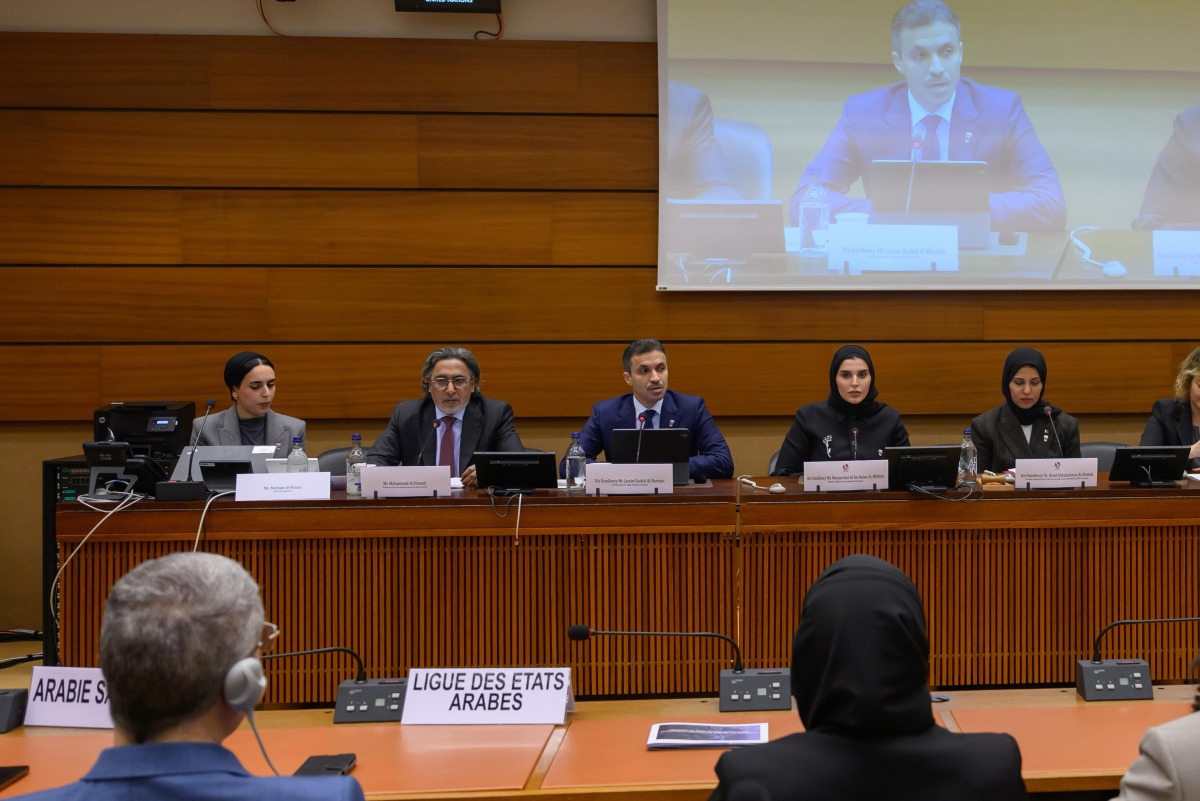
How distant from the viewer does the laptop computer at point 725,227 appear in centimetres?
511

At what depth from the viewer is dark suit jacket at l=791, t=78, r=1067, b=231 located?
510cm

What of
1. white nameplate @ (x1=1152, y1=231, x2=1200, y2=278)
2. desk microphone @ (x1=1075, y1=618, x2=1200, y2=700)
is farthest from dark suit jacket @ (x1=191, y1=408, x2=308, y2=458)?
white nameplate @ (x1=1152, y1=231, x2=1200, y2=278)

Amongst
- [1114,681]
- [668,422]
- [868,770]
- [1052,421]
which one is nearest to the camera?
[868,770]

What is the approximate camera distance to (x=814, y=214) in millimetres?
5109

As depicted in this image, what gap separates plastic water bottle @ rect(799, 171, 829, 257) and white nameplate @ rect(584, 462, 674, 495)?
2230 mm

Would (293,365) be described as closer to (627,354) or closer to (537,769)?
(627,354)

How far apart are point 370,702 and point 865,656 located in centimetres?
136

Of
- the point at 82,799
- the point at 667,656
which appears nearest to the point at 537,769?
the point at 82,799

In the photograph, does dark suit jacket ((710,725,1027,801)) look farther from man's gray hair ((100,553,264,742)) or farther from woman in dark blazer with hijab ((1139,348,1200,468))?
woman in dark blazer with hijab ((1139,348,1200,468))

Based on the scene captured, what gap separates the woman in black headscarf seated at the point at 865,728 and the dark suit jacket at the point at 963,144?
4066mm

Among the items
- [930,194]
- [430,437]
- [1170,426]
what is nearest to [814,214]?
[930,194]

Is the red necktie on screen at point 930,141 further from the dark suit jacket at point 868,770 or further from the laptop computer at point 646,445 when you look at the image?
the dark suit jacket at point 868,770

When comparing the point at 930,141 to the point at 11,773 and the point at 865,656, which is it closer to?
the point at 865,656

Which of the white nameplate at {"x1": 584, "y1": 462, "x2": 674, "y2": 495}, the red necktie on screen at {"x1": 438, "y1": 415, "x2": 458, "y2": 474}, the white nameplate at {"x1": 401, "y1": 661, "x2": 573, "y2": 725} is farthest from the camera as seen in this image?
the red necktie on screen at {"x1": 438, "y1": 415, "x2": 458, "y2": 474}
